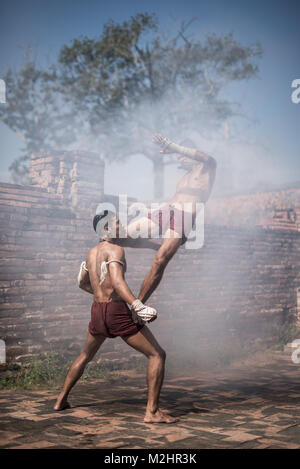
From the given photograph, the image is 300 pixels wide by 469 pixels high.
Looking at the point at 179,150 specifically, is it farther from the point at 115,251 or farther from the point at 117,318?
the point at 117,318

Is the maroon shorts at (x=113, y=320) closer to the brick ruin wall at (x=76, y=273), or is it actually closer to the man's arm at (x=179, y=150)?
the man's arm at (x=179, y=150)

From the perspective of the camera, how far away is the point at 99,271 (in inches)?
180

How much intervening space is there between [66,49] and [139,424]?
69.2 feet

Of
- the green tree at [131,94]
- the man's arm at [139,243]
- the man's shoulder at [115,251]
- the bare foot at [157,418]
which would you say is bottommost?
the bare foot at [157,418]

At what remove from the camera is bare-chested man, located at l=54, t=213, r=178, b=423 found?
14.1 ft

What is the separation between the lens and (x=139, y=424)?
4.21 metres

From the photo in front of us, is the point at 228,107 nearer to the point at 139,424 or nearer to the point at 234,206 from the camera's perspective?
the point at 234,206

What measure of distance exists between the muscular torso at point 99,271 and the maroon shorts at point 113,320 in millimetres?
74

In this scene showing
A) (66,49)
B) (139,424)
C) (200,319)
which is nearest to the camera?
(139,424)

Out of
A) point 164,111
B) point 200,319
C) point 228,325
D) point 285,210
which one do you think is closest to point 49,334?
point 200,319

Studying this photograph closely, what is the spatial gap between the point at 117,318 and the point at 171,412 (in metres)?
1.16

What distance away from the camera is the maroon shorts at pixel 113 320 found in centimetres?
436

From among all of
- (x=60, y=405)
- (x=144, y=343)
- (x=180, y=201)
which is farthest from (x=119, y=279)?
(x=180, y=201)

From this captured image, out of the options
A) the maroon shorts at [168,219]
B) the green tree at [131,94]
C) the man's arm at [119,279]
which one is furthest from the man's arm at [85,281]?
the green tree at [131,94]
